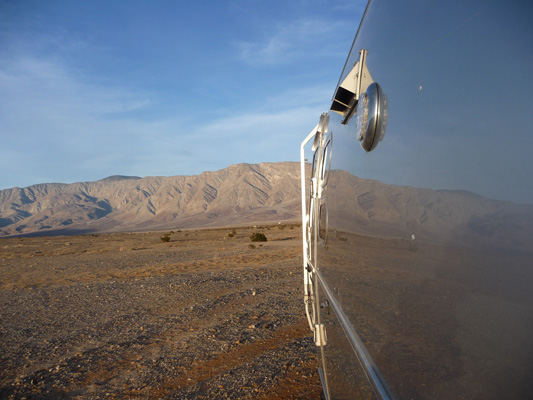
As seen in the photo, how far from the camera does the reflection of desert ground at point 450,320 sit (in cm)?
79

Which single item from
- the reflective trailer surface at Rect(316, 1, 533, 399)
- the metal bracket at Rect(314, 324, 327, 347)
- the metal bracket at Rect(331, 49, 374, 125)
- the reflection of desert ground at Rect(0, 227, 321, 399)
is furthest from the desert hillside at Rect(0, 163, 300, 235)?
the reflective trailer surface at Rect(316, 1, 533, 399)

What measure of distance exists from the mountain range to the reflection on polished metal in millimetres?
184

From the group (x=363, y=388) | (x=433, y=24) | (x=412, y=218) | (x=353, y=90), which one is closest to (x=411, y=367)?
(x=412, y=218)

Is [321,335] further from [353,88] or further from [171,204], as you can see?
[171,204]

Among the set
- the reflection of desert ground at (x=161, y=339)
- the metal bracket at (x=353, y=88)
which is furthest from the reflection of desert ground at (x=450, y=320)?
the reflection of desert ground at (x=161, y=339)

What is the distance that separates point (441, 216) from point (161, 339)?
6.41m

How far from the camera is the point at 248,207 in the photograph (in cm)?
12181

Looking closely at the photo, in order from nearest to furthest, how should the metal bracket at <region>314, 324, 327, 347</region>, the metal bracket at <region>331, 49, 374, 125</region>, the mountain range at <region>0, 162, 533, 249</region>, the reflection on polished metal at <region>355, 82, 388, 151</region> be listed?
the mountain range at <region>0, 162, 533, 249</region>, the reflection on polished metal at <region>355, 82, 388, 151</region>, the metal bracket at <region>331, 49, 374, 125</region>, the metal bracket at <region>314, 324, 327, 347</region>

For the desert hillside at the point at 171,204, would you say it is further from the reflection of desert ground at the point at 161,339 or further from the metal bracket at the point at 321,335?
the metal bracket at the point at 321,335

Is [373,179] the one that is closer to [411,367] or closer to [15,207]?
[411,367]

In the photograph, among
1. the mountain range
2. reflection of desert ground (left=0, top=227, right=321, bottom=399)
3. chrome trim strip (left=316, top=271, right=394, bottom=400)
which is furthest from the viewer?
reflection of desert ground (left=0, top=227, right=321, bottom=399)

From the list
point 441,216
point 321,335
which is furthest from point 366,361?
point 321,335

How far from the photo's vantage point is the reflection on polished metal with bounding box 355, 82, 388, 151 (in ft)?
5.12

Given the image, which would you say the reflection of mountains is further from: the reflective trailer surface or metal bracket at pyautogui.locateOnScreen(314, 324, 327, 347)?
metal bracket at pyautogui.locateOnScreen(314, 324, 327, 347)
